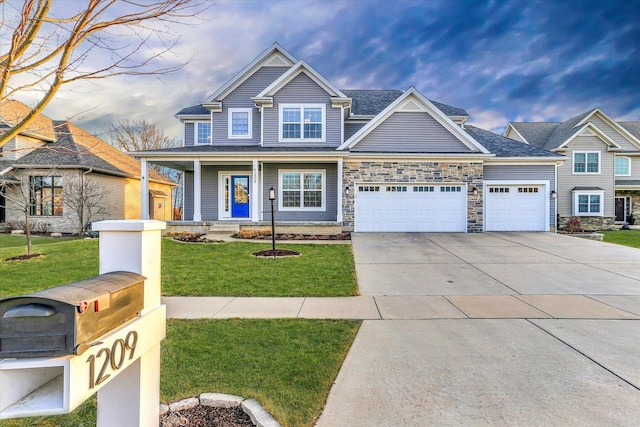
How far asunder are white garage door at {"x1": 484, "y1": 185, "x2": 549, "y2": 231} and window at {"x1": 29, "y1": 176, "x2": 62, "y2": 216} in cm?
2250

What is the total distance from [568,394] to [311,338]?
2.67m

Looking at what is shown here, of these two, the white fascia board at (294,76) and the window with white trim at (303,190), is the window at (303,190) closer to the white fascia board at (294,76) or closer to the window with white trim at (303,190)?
the window with white trim at (303,190)

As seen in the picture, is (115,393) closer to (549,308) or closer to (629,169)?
(549,308)

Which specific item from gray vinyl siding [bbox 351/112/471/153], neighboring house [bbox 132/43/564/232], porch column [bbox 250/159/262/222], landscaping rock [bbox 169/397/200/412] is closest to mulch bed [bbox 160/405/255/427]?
landscaping rock [bbox 169/397/200/412]

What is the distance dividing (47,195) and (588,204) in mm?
33075

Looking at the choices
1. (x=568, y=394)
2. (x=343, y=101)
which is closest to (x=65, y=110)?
(x=568, y=394)

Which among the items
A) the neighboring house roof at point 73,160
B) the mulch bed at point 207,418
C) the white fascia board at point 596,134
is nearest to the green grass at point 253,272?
the mulch bed at point 207,418

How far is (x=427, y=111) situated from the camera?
15.2 metres

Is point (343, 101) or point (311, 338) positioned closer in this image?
point (311, 338)

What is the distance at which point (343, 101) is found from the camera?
51.7ft

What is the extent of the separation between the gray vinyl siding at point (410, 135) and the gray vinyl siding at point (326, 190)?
2.17 meters

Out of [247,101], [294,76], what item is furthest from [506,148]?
[247,101]

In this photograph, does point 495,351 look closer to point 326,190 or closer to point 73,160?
point 326,190

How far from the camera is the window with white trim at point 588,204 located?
68.8 ft
